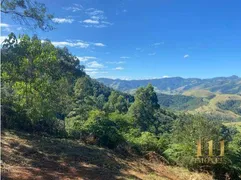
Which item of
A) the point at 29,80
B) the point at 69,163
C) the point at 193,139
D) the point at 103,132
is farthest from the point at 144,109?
the point at 69,163

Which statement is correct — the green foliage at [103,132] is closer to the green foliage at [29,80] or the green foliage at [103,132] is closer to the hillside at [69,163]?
the hillside at [69,163]

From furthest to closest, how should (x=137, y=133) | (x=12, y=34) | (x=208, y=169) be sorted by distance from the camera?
(x=137, y=133)
(x=12, y=34)
(x=208, y=169)

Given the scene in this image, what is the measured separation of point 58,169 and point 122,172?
87.2 inches

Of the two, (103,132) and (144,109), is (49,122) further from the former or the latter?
(144,109)

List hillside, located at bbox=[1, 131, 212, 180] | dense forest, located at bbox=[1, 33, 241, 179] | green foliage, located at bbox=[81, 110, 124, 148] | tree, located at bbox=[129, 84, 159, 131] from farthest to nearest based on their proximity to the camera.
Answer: tree, located at bbox=[129, 84, 159, 131] < green foliage, located at bbox=[81, 110, 124, 148] < dense forest, located at bbox=[1, 33, 241, 179] < hillside, located at bbox=[1, 131, 212, 180]

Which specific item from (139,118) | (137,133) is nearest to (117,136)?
(137,133)

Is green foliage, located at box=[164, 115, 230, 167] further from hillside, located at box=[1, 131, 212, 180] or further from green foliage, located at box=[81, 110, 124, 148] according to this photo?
green foliage, located at box=[81, 110, 124, 148]

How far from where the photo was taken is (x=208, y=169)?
11797 mm

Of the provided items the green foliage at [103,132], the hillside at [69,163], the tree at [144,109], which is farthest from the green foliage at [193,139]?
the tree at [144,109]

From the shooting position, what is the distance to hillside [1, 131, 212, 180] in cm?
713

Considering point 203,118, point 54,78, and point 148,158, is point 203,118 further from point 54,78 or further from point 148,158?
point 54,78

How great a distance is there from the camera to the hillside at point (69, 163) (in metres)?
7.13

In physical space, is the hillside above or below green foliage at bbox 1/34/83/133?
below

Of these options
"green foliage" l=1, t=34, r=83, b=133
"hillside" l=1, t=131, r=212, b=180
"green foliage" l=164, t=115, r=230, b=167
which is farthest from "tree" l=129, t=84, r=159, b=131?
"hillside" l=1, t=131, r=212, b=180
